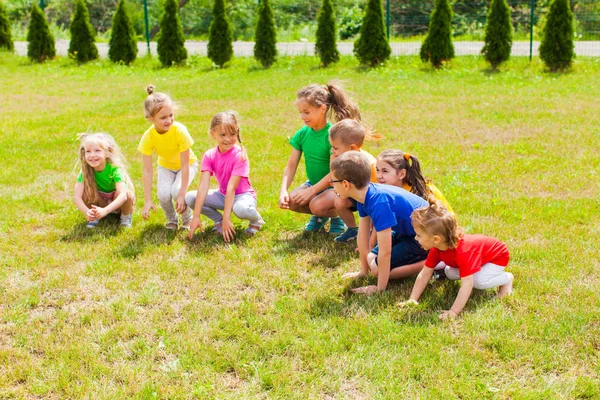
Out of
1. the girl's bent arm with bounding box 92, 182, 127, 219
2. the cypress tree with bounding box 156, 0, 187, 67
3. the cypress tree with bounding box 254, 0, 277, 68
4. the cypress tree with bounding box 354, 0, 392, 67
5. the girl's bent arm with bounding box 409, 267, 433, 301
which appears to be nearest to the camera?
the girl's bent arm with bounding box 409, 267, 433, 301

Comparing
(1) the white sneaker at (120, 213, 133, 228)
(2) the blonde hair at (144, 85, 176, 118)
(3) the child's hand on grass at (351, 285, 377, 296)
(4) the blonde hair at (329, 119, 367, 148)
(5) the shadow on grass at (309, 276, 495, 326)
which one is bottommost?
(5) the shadow on grass at (309, 276, 495, 326)

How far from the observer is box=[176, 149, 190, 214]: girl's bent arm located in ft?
18.4

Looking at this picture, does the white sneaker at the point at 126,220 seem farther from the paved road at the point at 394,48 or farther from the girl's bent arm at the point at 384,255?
the paved road at the point at 394,48

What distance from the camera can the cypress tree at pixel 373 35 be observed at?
1662cm

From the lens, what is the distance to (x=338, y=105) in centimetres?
543

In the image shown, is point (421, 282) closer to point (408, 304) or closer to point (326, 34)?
point (408, 304)

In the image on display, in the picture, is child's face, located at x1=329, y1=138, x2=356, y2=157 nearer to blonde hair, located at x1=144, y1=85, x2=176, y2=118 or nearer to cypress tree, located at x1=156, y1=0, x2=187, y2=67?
blonde hair, located at x1=144, y1=85, x2=176, y2=118

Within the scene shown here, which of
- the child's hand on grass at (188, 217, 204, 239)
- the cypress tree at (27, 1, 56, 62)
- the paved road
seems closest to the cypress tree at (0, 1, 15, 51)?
the paved road

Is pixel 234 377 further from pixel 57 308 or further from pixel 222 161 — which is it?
pixel 222 161

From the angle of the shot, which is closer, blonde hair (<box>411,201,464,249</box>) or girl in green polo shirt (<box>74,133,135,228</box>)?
blonde hair (<box>411,201,464,249</box>)

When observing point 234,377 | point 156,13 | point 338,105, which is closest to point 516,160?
point 338,105

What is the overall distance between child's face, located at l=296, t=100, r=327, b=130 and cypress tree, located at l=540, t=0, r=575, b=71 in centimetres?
1161

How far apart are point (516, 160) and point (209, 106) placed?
241 inches

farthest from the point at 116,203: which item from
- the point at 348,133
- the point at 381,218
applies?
the point at 381,218
